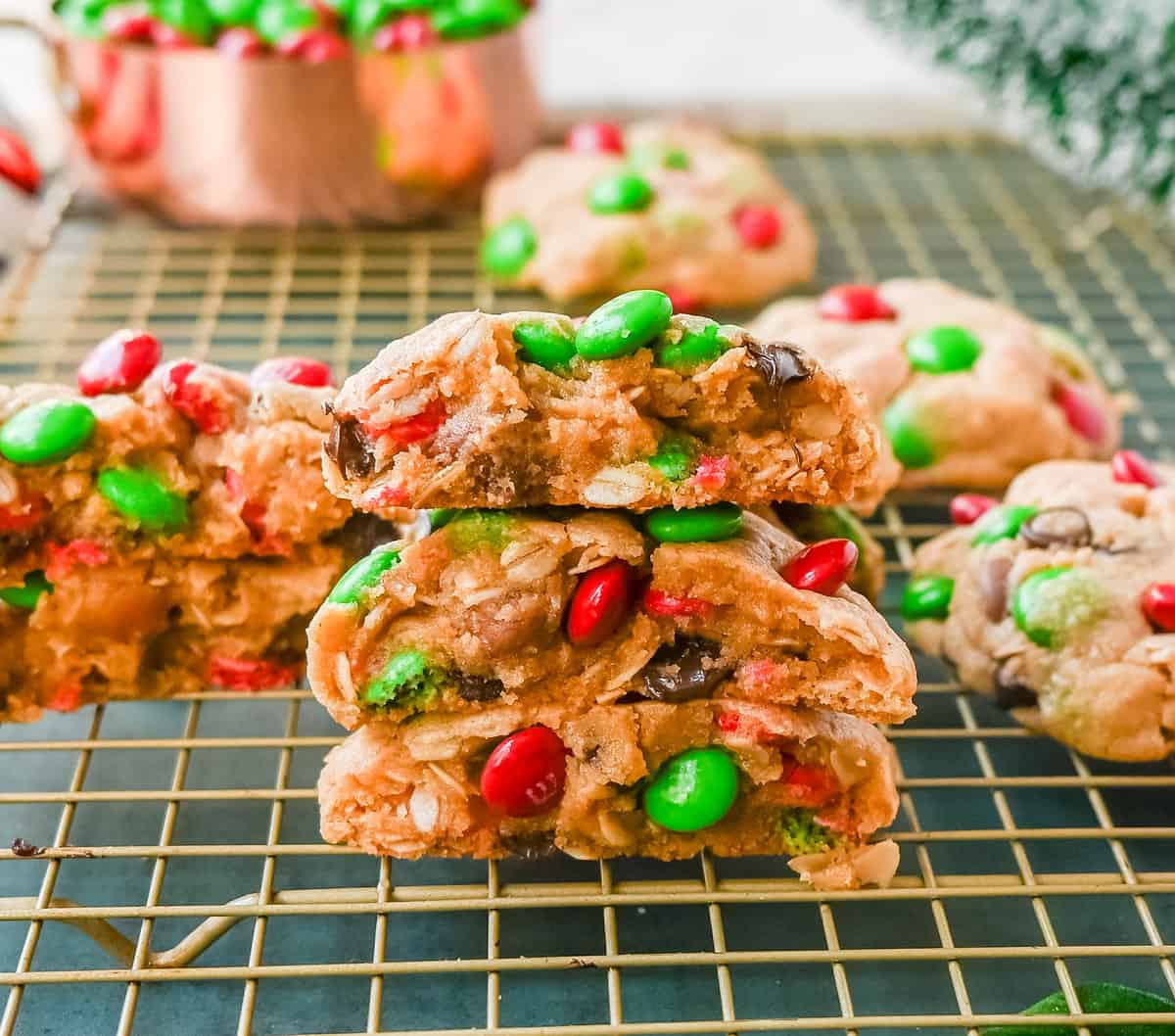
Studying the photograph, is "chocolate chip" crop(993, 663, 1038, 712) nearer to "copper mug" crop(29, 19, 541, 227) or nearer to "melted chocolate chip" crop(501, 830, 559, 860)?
"melted chocolate chip" crop(501, 830, 559, 860)

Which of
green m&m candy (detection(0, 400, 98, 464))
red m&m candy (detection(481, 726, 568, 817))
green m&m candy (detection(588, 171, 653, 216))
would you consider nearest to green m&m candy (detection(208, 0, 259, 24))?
green m&m candy (detection(588, 171, 653, 216))

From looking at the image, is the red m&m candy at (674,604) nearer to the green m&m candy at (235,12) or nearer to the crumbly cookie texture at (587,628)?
the crumbly cookie texture at (587,628)

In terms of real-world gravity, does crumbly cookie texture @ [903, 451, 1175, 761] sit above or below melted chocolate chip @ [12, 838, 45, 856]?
above

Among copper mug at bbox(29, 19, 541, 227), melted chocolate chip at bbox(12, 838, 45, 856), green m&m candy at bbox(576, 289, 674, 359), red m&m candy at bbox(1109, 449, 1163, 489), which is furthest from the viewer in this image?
copper mug at bbox(29, 19, 541, 227)

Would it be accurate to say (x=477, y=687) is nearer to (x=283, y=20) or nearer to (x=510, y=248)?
(x=510, y=248)

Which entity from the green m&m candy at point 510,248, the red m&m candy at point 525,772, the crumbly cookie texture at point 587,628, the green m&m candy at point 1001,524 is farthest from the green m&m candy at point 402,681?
the green m&m candy at point 510,248

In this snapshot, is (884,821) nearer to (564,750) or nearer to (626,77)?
(564,750)
